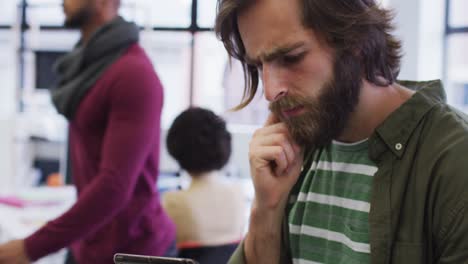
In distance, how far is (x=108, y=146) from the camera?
1561 millimetres

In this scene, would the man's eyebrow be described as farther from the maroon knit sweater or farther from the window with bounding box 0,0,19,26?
the window with bounding box 0,0,19,26

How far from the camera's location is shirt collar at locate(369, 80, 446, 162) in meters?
0.88

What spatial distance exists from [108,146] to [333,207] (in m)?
0.78

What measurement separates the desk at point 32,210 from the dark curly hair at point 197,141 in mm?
761

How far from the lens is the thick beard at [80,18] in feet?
5.74

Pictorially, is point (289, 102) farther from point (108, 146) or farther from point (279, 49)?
point (108, 146)

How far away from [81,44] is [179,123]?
0.44 metres

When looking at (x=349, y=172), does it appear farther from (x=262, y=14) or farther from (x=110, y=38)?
(x=110, y=38)

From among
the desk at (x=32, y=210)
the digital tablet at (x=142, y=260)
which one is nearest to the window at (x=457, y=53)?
the desk at (x=32, y=210)

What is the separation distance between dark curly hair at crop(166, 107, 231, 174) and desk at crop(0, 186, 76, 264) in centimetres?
76

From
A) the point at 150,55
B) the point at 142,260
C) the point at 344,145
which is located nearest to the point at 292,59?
the point at 344,145

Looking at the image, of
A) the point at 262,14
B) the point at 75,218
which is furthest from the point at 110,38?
the point at 262,14

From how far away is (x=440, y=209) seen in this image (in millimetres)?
784

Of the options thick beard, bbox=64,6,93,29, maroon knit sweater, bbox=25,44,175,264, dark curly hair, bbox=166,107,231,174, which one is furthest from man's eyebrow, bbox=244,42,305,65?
dark curly hair, bbox=166,107,231,174
